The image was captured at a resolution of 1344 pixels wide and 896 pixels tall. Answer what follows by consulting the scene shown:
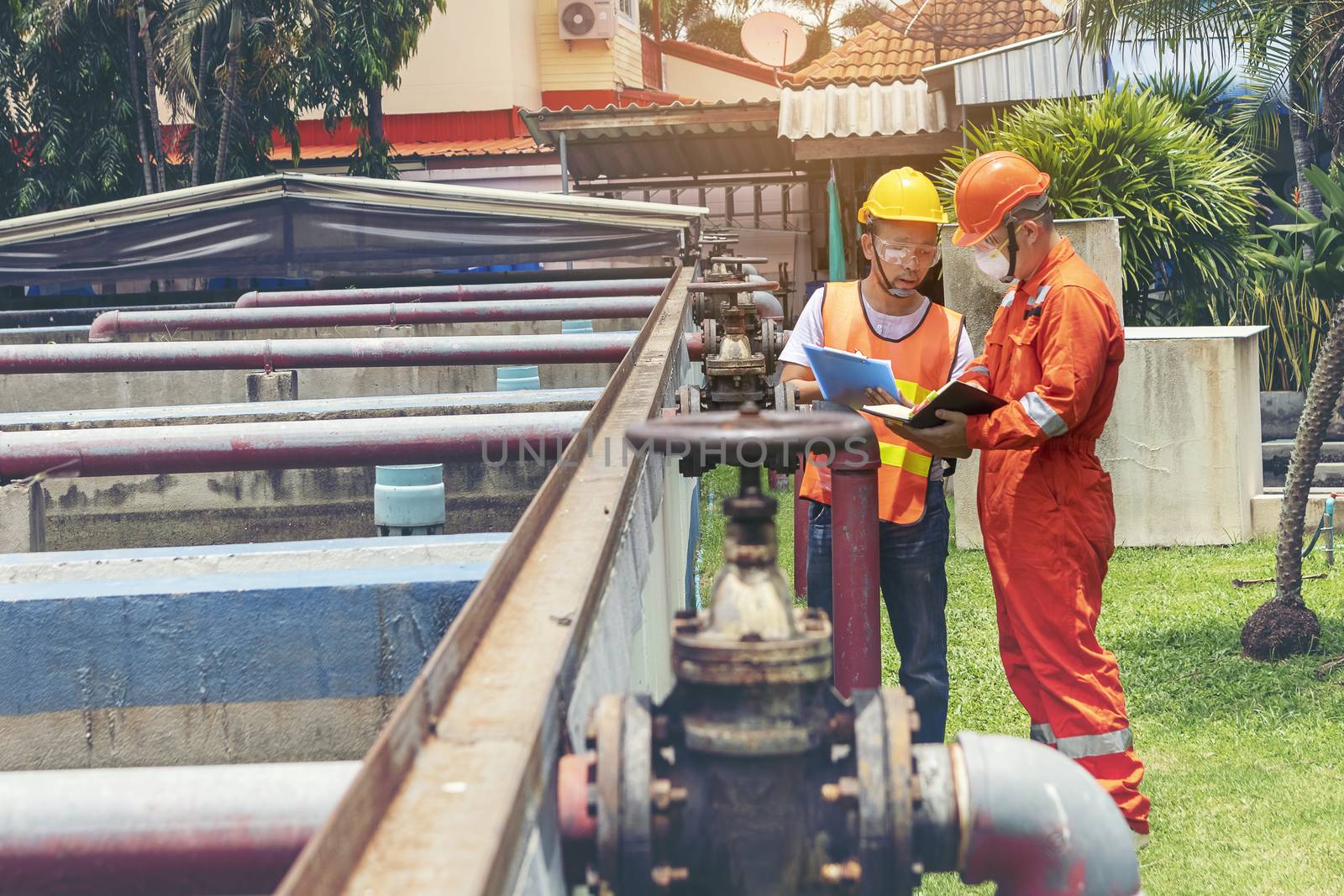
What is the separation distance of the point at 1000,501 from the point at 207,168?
20108 mm

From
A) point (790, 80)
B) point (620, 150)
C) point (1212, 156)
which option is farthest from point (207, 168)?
point (1212, 156)

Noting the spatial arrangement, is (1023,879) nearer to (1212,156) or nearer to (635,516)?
(635,516)

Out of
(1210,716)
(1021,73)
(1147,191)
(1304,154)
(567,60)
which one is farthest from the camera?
(567,60)

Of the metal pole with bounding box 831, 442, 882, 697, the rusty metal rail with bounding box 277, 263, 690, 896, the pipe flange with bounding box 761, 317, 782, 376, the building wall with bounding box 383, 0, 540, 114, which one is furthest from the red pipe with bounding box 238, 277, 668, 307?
the building wall with bounding box 383, 0, 540, 114

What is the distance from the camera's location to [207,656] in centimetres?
312

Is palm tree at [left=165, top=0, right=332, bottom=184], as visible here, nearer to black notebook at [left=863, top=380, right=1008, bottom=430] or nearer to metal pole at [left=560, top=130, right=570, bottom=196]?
metal pole at [left=560, top=130, right=570, bottom=196]

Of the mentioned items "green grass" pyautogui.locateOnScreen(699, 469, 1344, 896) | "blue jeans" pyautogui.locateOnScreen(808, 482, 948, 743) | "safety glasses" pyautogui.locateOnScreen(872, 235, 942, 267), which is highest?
"safety glasses" pyautogui.locateOnScreen(872, 235, 942, 267)

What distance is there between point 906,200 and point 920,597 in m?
1.27

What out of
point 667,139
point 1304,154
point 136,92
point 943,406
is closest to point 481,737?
point 943,406

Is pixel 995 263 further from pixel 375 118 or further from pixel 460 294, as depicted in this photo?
pixel 375 118

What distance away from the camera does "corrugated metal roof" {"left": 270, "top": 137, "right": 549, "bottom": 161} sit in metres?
23.8

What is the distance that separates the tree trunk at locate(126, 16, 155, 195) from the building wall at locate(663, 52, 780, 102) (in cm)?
1337

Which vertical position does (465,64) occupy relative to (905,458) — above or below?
above

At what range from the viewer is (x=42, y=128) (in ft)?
67.9
